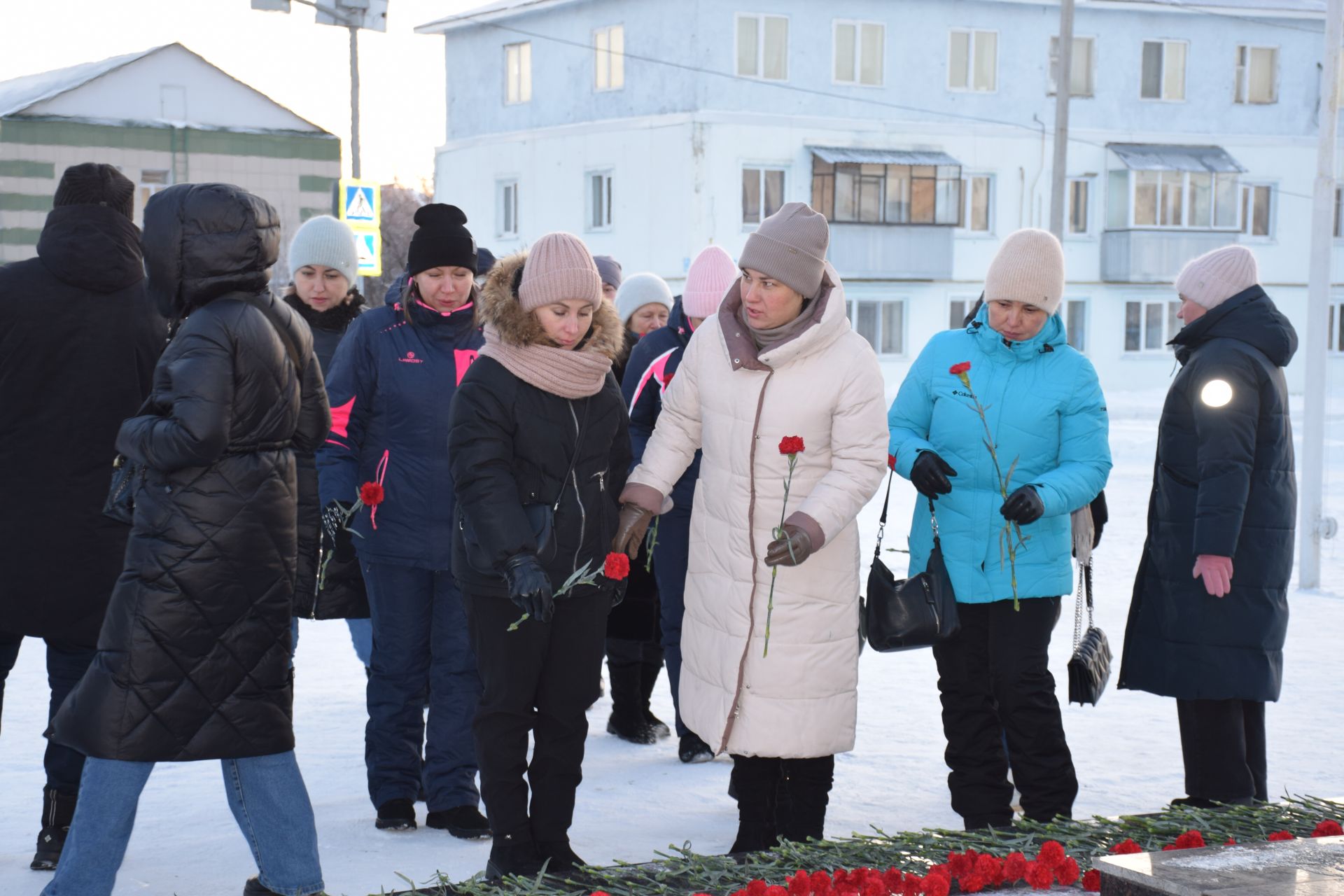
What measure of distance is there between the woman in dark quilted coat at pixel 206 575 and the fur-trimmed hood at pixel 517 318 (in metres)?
0.61

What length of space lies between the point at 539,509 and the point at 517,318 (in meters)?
0.52

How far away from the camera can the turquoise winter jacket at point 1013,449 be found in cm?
476

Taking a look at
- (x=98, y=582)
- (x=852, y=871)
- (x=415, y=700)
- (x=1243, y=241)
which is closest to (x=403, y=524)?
(x=415, y=700)

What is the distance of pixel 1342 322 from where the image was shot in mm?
40125

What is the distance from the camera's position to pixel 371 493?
4.89 m

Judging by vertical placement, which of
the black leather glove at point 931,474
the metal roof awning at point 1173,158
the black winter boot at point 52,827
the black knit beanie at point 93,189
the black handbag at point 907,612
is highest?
the metal roof awning at point 1173,158

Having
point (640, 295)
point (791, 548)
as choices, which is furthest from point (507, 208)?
point (791, 548)

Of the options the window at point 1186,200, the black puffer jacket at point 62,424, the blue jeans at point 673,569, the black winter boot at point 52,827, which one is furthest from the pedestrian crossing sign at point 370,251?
the window at point 1186,200

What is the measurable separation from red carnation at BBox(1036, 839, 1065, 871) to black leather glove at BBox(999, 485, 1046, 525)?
1166mm

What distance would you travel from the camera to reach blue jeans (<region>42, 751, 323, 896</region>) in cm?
380

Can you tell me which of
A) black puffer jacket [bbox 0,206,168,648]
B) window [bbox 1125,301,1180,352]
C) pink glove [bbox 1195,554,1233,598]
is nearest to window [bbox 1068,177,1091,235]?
window [bbox 1125,301,1180,352]

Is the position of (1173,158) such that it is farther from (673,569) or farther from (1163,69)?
(673,569)

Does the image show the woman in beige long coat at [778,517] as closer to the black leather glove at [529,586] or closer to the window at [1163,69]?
the black leather glove at [529,586]

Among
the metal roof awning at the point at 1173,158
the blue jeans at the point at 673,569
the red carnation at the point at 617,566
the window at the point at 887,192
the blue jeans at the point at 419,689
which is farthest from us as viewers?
the metal roof awning at the point at 1173,158
